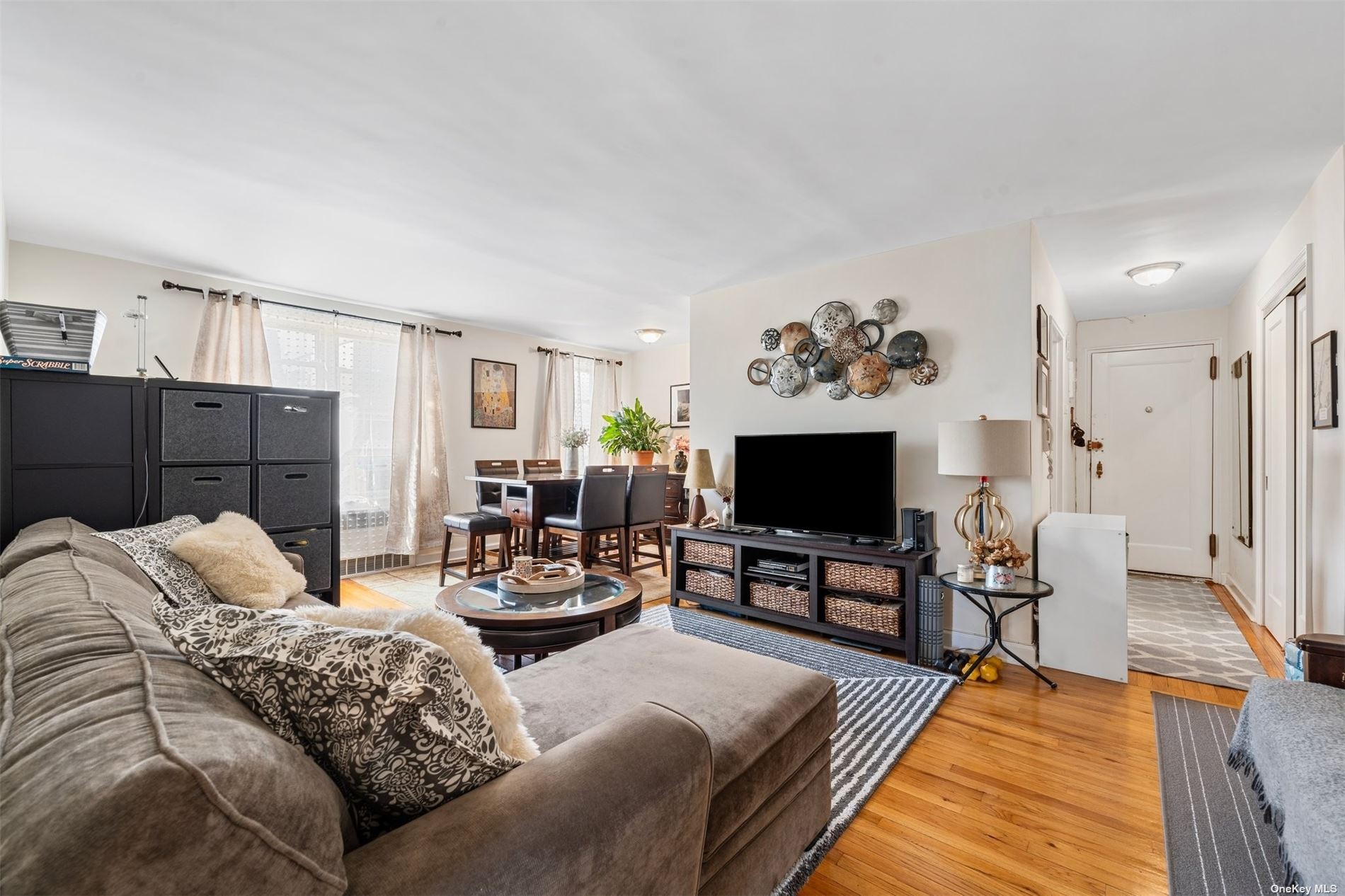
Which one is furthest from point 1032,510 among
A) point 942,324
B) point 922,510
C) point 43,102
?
point 43,102

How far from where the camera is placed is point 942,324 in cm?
344

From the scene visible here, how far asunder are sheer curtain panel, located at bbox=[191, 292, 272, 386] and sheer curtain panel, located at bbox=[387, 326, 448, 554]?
3.62ft

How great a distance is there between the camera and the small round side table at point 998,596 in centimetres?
276

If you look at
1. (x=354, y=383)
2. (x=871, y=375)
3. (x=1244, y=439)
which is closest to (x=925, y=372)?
(x=871, y=375)

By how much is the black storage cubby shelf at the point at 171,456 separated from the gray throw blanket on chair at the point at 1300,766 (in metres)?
3.64

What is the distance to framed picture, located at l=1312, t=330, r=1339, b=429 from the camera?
250cm

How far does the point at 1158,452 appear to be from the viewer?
5.19 metres

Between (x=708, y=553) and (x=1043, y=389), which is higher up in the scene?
(x=1043, y=389)

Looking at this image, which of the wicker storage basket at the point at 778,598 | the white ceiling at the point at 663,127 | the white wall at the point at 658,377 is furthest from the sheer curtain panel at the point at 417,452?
the wicker storage basket at the point at 778,598

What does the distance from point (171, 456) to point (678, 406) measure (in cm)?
499

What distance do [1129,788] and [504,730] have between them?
86.1 inches

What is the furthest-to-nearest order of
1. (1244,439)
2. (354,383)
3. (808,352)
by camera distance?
(354,383)
(1244,439)
(808,352)

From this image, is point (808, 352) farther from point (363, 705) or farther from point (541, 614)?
point (363, 705)

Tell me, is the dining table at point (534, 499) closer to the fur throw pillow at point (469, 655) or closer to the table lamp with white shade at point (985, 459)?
the table lamp with white shade at point (985, 459)
